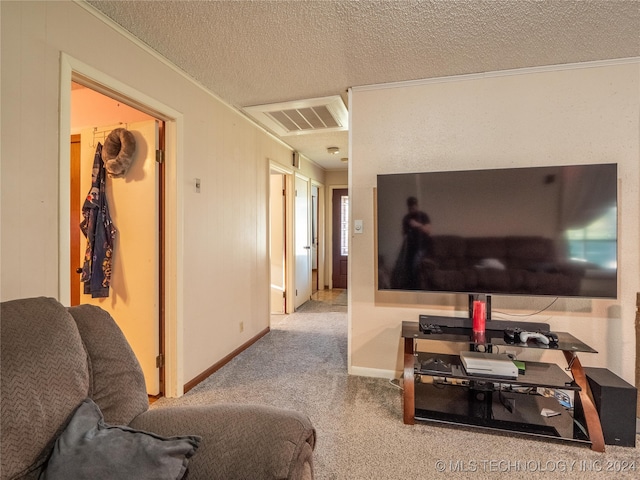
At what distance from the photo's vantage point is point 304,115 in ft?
10.5

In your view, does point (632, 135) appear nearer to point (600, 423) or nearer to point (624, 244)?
point (624, 244)

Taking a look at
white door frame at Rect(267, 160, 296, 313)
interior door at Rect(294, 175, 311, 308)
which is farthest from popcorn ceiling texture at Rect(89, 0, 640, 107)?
interior door at Rect(294, 175, 311, 308)

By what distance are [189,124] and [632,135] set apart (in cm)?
316

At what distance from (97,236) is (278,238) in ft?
8.64

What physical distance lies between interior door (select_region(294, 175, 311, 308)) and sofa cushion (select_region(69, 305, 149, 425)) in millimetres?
3644

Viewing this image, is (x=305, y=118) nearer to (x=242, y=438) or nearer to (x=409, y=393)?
(x=409, y=393)

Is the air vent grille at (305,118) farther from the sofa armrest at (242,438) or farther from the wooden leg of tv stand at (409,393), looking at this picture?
the sofa armrest at (242,438)

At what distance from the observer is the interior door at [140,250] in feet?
7.65

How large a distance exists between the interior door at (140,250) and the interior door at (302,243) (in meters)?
2.56

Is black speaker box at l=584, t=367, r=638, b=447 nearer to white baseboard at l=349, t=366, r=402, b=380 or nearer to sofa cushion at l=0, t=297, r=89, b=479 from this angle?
white baseboard at l=349, t=366, r=402, b=380

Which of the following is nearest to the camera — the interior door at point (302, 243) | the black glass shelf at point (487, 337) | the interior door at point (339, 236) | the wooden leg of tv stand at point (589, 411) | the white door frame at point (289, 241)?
the wooden leg of tv stand at point (589, 411)

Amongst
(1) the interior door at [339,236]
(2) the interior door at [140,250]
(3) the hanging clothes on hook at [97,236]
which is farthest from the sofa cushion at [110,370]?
(1) the interior door at [339,236]

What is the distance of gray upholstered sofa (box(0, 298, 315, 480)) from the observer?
842 millimetres

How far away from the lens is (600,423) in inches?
71.4
